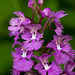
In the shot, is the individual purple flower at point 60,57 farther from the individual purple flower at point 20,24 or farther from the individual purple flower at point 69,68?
the individual purple flower at point 20,24

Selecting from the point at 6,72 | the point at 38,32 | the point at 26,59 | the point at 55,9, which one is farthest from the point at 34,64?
the point at 55,9

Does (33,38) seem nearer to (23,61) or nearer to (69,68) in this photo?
(23,61)

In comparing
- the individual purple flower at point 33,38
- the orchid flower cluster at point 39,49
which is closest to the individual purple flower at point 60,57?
the orchid flower cluster at point 39,49

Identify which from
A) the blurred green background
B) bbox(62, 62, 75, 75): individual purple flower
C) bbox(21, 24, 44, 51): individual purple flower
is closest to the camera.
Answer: bbox(21, 24, 44, 51): individual purple flower

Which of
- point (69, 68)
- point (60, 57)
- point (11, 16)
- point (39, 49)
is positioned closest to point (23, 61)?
point (39, 49)

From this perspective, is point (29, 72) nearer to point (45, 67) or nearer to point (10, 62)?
point (45, 67)

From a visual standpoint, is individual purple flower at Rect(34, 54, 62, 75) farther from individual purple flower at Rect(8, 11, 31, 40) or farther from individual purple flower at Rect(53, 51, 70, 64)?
individual purple flower at Rect(8, 11, 31, 40)

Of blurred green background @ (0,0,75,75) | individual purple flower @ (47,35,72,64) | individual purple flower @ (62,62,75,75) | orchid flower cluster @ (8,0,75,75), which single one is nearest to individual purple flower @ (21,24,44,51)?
orchid flower cluster @ (8,0,75,75)
